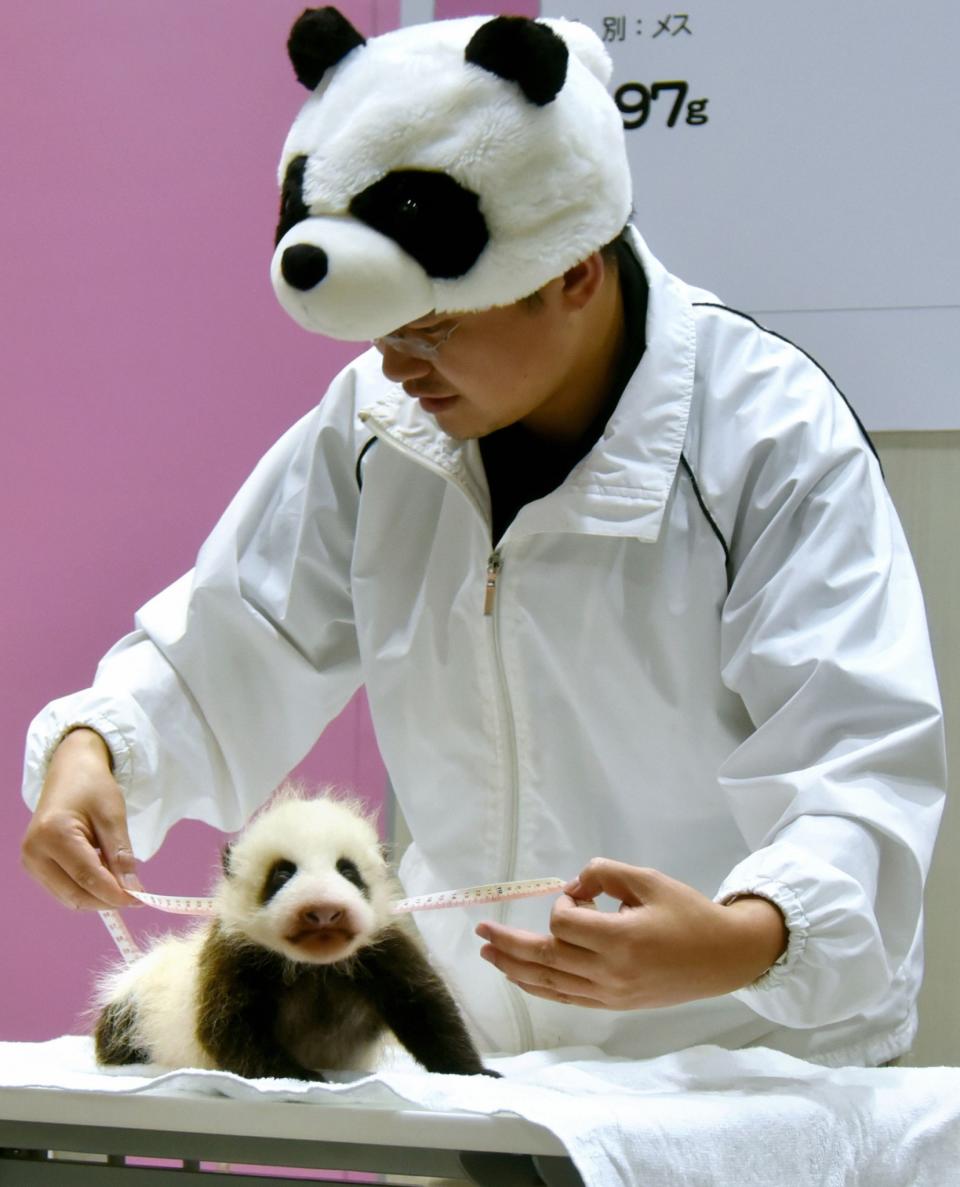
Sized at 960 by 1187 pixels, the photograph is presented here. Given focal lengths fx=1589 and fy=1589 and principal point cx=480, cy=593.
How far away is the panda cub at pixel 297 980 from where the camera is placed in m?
1.05

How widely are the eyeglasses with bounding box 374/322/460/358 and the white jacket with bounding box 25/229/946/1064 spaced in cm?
14

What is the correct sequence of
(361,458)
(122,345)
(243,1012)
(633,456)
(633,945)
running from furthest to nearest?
(122,345), (361,458), (633,456), (243,1012), (633,945)

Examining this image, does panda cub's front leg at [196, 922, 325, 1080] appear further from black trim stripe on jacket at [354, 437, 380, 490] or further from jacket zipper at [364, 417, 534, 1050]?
black trim stripe on jacket at [354, 437, 380, 490]

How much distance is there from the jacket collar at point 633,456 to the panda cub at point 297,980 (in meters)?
0.31

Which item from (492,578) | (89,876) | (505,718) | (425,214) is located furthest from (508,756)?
(425,214)

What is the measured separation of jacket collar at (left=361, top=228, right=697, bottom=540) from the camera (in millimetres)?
1275

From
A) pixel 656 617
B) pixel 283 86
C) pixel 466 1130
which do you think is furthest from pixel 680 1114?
pixel 283 86

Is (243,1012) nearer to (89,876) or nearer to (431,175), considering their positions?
(89,876)

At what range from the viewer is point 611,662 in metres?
1.33

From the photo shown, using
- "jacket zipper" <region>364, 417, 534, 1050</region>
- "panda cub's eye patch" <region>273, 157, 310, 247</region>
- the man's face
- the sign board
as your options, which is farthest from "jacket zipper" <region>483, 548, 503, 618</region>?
the sign board

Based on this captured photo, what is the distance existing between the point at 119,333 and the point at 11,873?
2.50ft

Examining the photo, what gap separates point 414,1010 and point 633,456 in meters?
0.47

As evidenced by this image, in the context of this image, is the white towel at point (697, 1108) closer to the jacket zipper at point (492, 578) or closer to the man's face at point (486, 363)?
the jacket zipper at point (492, 578)

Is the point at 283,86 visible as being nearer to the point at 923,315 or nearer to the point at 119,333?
the point at 119,333
